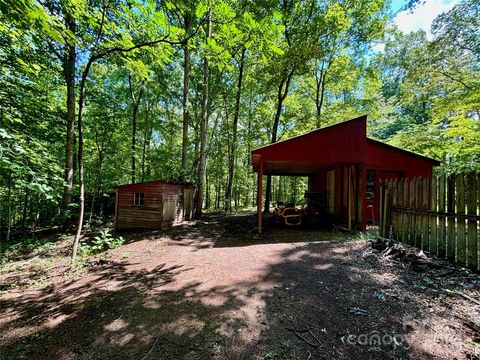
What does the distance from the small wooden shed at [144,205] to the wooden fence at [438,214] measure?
901 centimetres

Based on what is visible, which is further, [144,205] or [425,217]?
[144,205]

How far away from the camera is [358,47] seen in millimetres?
15016

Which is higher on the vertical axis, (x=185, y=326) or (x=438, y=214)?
(x=438, y=214)

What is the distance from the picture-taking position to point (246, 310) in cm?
319

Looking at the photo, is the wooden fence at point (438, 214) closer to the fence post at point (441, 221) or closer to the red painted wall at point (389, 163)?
the fence post at point (441, 221)

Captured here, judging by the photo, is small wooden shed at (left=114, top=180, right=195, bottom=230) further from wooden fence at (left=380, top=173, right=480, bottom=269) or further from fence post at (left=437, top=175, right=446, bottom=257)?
fence post at (left=437, top=175, right=446, bottom=257)

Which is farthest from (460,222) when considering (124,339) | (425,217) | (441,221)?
(124,339)

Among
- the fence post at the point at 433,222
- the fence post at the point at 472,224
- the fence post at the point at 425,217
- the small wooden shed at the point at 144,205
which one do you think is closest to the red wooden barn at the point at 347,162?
the fence post at the point at 425,217

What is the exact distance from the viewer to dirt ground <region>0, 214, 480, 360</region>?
2477 millimetres

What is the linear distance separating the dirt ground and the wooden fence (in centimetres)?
61

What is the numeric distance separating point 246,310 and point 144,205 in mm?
8826

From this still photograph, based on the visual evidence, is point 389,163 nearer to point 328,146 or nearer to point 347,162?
point 347,162

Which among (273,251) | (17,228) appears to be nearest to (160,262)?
(273,251)

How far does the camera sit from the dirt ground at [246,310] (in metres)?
2.48
